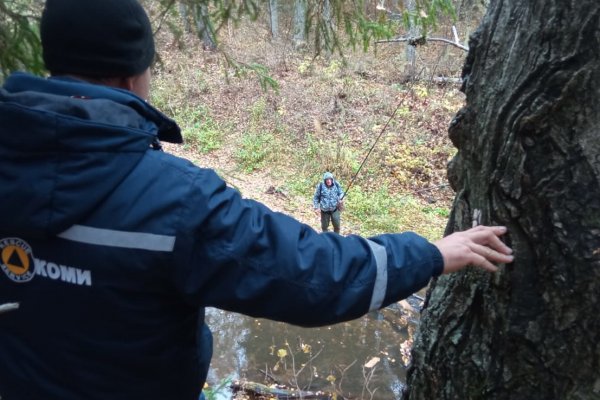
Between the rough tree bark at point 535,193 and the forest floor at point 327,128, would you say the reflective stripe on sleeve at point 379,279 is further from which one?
the forest floor at point 327,128

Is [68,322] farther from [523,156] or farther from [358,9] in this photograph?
[358,9]

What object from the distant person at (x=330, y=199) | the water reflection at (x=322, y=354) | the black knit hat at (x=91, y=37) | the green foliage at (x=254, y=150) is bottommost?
the water reflection at (x=322, y=354)

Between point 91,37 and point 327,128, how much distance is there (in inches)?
539

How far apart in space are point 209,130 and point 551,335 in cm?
1419

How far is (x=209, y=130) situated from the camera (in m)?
15.3

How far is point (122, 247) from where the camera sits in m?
1.22

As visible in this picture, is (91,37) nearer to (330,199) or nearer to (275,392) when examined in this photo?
(275,392)

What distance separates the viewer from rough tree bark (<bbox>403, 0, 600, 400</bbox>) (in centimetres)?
160

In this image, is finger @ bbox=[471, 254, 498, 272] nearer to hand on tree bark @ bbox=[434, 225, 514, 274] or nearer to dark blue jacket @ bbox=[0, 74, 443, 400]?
hand on tree bark @ bbox=[434, 225, 514, 274]

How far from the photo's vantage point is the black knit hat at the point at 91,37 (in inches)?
52.8

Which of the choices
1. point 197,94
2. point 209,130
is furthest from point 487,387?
point 197,94

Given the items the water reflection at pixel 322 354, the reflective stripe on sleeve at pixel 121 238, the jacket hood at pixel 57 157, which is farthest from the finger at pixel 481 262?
the water reflection at pixel 322 354

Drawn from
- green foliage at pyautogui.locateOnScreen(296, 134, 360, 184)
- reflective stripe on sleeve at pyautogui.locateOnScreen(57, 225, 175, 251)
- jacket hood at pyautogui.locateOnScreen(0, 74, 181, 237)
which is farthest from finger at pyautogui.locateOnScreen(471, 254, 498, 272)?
green foliage at pyautogui.locateOnScreen(296, 134, 360, 184)

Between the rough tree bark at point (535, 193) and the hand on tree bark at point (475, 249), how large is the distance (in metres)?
0.10
